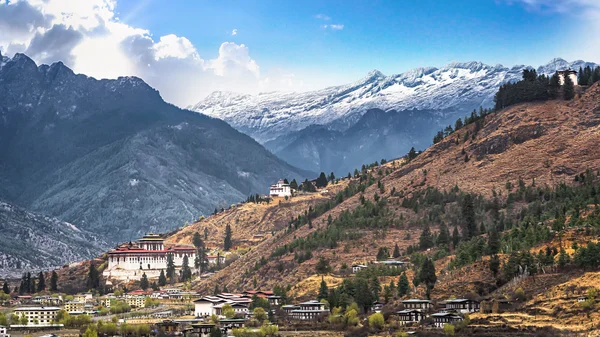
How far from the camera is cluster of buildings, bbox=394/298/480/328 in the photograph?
125m

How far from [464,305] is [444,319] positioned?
5.25 metres

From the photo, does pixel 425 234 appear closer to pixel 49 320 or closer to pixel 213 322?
pixel 213 322

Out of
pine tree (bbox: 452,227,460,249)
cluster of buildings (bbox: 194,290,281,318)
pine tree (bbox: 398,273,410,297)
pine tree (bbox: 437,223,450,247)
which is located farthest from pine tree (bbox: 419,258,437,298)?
cluster of buildings (bbox: 194,290,281,318)

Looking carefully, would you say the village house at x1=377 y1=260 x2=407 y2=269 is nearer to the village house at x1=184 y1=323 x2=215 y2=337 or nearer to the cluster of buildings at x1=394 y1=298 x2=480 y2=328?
the cluster of buildings at x1=394 y1=298 x2=480 y2=328

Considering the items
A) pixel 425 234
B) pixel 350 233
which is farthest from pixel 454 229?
pixel 350 233

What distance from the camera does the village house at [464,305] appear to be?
12850 cm

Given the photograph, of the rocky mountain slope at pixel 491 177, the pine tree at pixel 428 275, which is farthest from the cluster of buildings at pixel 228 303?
the pine tree at pixel 428 275

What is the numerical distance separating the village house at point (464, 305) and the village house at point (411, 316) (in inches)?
A: 150

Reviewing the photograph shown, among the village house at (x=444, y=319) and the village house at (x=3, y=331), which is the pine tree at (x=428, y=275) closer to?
the village house at (x=444, y=319)

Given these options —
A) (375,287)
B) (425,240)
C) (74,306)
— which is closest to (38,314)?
(74,306)

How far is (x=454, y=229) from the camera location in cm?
16988

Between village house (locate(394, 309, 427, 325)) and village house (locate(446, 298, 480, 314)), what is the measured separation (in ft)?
12.5

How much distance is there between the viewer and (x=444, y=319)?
125188 mm

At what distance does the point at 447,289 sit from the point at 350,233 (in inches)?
1875
